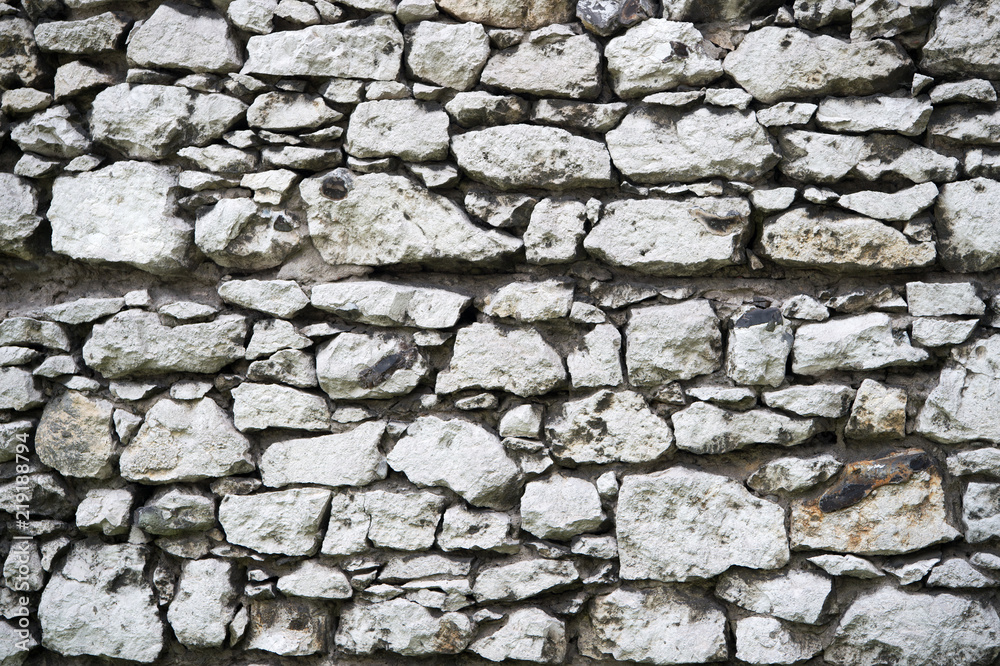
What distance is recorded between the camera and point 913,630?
1.80 meters

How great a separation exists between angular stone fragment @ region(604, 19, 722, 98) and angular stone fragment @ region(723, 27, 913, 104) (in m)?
0.09

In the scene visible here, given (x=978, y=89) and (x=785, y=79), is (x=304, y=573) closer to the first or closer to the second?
(x=785, y=79)

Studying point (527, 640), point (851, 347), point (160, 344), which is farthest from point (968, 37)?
point (160, 344)

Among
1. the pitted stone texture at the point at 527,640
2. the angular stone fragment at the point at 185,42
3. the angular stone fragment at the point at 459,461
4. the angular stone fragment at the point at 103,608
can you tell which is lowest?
the angular stone fragment at the point at 103,608

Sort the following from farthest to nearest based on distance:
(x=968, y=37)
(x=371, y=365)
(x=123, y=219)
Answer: (x=123, y=219) < (x=371, y=365) < (x=968, y=37)

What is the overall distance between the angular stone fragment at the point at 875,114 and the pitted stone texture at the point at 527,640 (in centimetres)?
171

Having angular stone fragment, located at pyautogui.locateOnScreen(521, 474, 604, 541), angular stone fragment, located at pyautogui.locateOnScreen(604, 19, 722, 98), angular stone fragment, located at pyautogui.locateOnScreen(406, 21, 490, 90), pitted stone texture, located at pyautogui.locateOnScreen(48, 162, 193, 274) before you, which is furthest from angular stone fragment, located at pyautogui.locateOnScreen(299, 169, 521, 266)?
angular stone fragment, located at pyautogui.locateOnScreen(521, 474, 604, 541)

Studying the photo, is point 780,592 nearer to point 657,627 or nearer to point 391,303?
point 657,627

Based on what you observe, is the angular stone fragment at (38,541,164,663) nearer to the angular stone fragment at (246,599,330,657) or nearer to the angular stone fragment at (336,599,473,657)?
the angular stone fragment at (246,599,330,657)

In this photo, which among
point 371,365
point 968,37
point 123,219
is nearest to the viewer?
point 968,37

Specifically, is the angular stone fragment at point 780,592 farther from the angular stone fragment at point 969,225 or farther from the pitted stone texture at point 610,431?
the angular stone fragment at point 969,225

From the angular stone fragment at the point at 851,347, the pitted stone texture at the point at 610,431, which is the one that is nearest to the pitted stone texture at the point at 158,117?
the pitted stone texture at the point at 610,431

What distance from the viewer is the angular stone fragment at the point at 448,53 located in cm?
195

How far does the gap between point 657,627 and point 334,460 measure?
1.12 meters
